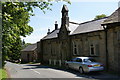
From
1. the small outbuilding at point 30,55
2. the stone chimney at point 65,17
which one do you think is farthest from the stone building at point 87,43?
the small outbuilding at point 30,55

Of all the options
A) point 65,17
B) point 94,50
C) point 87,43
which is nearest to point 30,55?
point 65,17

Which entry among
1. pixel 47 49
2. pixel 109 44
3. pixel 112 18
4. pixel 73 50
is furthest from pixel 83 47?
pixel 47 49

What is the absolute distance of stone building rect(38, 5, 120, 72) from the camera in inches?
643

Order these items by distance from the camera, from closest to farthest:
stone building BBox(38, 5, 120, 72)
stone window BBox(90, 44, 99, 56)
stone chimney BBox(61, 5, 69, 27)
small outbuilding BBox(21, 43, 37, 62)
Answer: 1. stone building BBox(38, 5, 120, 72)
2. stone window BBox(90, 44, 99, 56)
3. stone chimney BBox(61, 5, 69, 27)
4. small outbuilding BBox(21, 43, 37, 62)

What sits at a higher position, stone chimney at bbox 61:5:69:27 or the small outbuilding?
stone chimney at bbox 61:5:69:27

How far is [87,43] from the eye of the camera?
68.5 feet

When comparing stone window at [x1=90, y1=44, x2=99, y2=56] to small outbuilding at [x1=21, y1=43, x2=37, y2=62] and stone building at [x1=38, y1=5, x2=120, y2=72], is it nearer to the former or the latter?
stone building at [x1=38, y1=5, x2=120, y2=72]

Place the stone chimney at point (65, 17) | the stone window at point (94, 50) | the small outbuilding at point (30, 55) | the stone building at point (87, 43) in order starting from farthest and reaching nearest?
1. the small outbuilding at point (30, 55)
2. the stone chimney at point (65, 17)
3. the stone window at point (94, 50)
4. the stone building at point (87, 43)

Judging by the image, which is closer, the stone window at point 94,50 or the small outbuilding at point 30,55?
the stone window at point 94,50

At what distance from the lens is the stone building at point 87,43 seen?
16.3 meters

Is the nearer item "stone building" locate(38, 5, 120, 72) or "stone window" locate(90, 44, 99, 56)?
"stone building" locate(38, 5, 120, 72)

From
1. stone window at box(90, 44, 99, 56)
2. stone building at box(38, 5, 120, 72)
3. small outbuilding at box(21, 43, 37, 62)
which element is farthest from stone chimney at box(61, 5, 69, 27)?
small outbuilding at box(21, 43, 37, 62)

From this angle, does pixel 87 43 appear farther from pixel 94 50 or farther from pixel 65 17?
pixel 65 17

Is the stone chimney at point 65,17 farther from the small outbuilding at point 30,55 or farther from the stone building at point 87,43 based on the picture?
the small outbuilding at point 30,55
